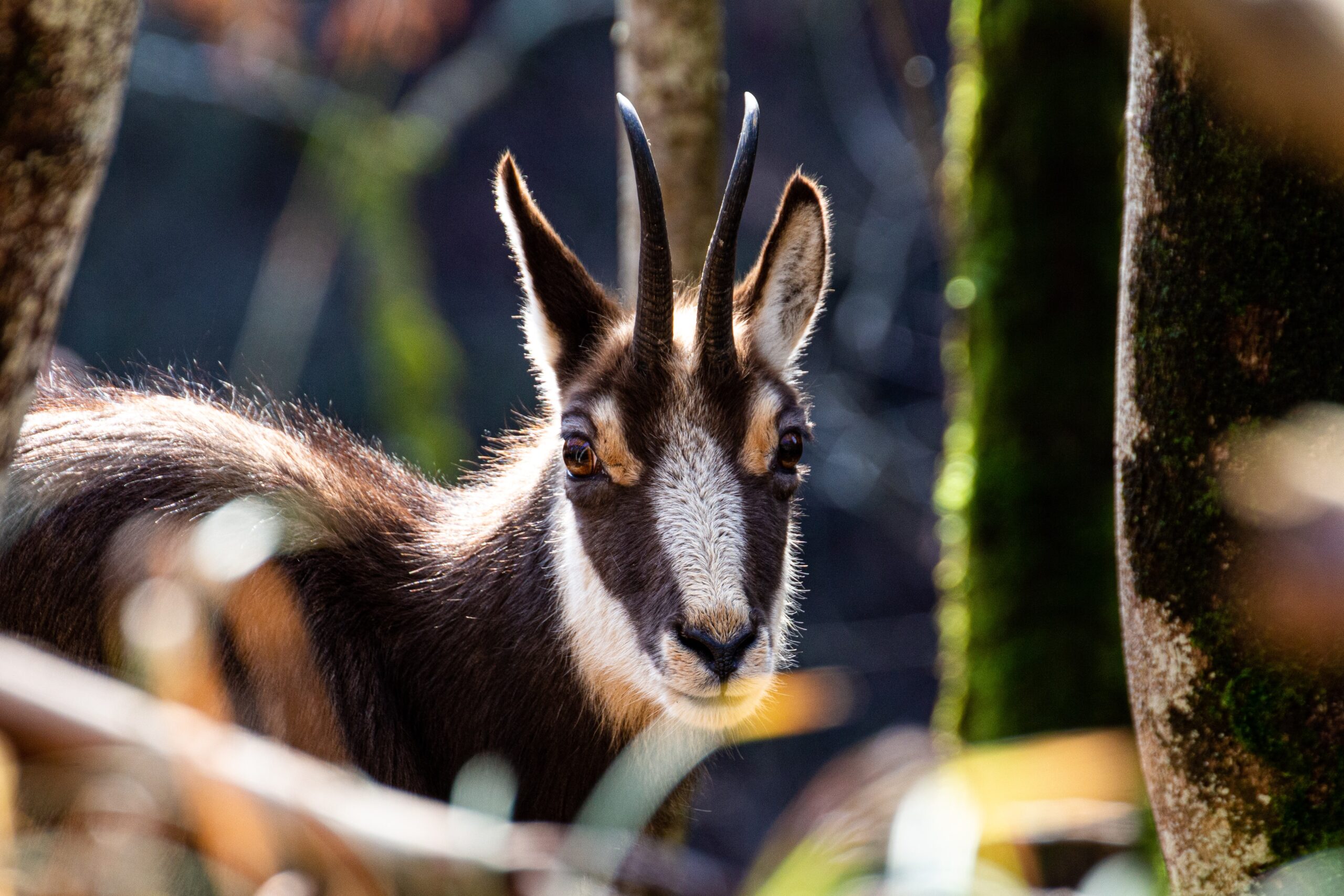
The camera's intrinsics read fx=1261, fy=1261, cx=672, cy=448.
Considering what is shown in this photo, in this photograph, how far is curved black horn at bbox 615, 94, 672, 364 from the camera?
3.85 meters

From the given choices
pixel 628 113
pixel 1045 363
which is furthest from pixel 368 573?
pixel 1045 363

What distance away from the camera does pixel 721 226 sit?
12.9 feet

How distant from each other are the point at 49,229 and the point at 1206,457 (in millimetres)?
2211

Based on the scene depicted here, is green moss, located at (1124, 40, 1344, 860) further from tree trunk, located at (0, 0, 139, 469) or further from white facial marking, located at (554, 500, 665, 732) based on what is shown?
tree trunk, located at (0, 0, 139, 469)

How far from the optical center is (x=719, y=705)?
12.2 feet

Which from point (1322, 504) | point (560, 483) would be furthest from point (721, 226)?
point (1322, 504)

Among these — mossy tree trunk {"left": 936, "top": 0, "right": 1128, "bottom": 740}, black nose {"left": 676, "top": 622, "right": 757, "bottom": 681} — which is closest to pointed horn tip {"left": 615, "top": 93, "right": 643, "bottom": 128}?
black nose {"left": 676, "top": 622, "right": 757, "bottom": 681}

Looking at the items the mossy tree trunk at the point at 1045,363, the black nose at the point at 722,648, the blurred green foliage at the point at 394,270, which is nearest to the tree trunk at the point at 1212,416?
the black nose at the point at 722,648

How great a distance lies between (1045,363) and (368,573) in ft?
11.7

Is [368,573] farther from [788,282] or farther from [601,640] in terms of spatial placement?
[788,282]

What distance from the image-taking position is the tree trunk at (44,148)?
66.9 inches

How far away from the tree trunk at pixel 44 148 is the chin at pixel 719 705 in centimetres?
228

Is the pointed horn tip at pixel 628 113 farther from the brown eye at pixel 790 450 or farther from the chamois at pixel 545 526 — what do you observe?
the brown eye at pixel 790 450

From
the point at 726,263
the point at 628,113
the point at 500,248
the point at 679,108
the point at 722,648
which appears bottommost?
the point at 500,248
